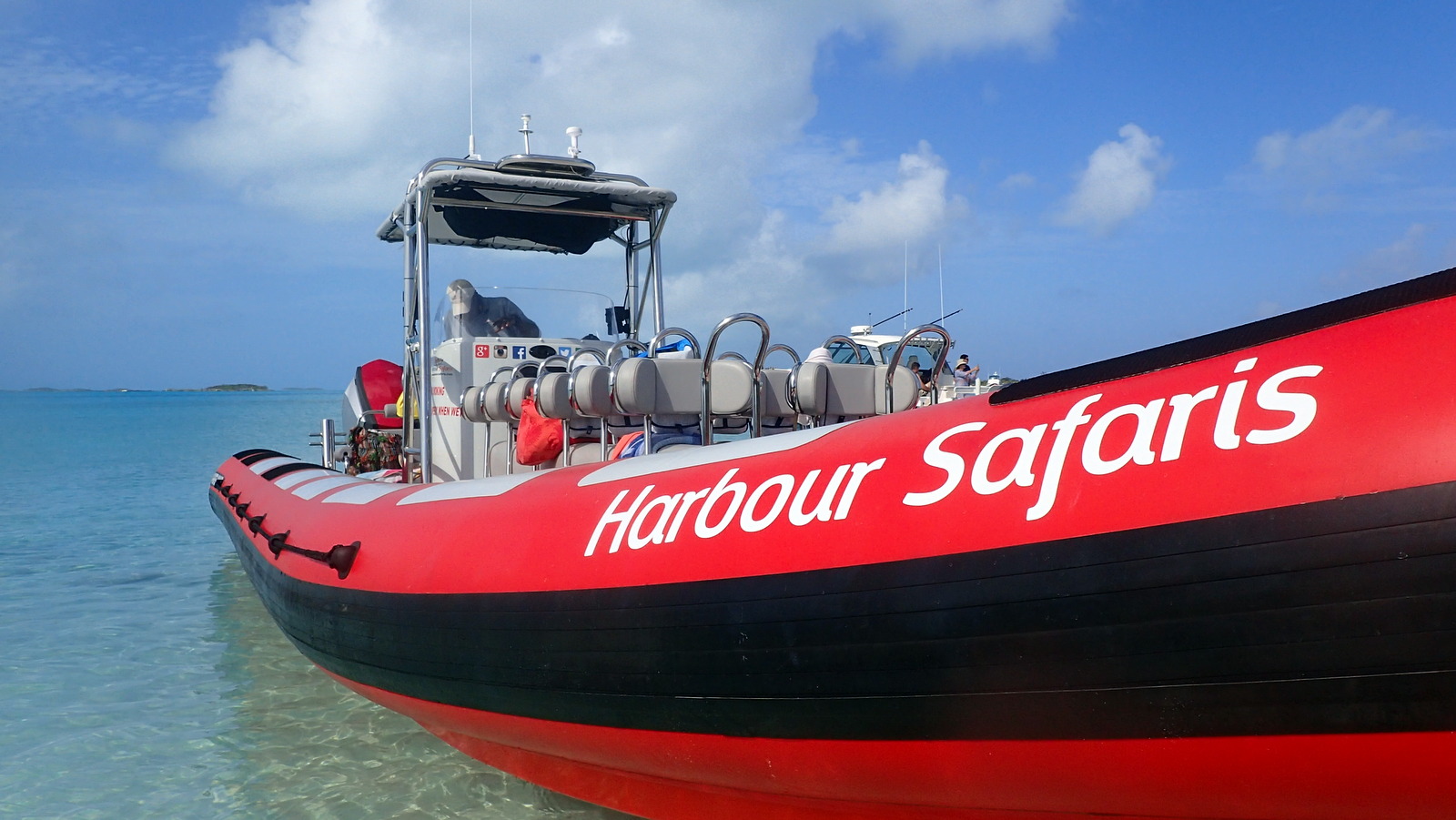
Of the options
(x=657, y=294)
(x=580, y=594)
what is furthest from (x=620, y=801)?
(x=657, y=294)

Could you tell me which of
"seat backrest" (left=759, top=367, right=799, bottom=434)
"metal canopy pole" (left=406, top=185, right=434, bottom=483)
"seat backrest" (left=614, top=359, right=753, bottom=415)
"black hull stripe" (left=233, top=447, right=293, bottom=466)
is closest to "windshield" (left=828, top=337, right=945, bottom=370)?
"seat backrest" (left=759, top=367, right=799, bottom=434)

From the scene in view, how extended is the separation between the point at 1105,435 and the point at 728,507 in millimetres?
A: 885

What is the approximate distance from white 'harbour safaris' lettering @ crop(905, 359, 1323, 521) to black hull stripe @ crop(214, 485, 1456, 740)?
5.2 inches

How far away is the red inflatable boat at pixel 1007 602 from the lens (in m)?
1.52

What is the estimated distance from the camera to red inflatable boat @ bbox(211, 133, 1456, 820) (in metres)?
1.52

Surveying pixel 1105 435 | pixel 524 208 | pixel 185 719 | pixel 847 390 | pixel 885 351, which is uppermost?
pixel 524 208

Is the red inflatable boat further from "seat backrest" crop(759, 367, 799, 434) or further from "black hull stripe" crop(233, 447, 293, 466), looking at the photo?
"black hull stripe" crop(233, 447, 293, 466)

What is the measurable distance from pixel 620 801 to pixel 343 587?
1.34 metres

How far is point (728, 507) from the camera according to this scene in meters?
2.31

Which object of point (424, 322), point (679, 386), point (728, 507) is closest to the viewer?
point (728, 507)

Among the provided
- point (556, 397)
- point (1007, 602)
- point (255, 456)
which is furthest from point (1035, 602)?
point (255, 456)

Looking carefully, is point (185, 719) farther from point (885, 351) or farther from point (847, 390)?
point (885, 351)

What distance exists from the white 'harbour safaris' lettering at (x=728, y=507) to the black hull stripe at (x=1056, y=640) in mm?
132

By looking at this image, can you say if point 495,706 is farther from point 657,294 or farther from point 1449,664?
point 657,294
